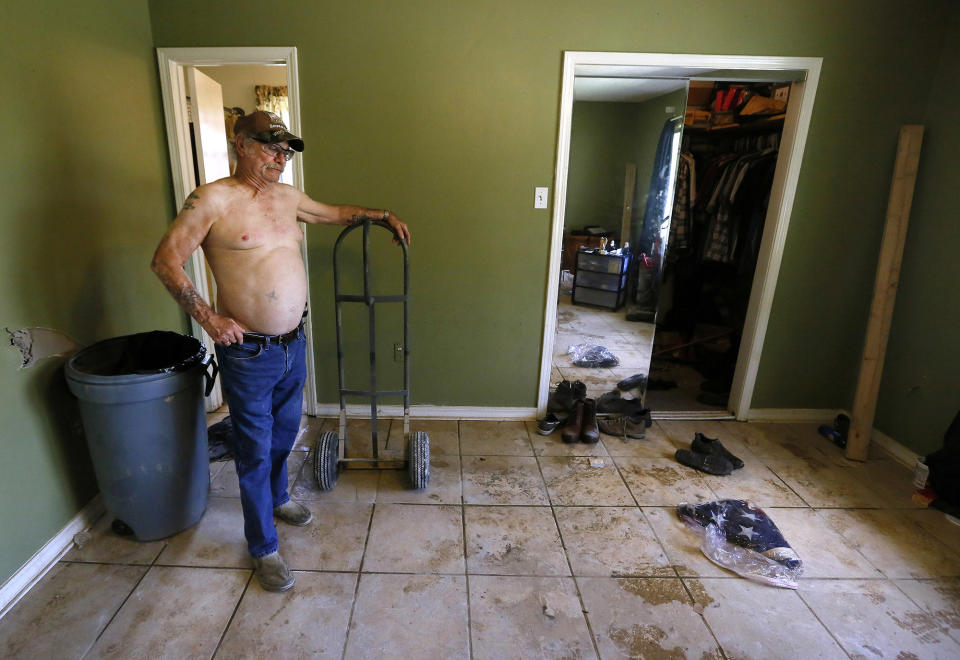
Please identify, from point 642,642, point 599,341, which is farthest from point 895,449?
point 642,642

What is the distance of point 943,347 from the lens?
8.64ft

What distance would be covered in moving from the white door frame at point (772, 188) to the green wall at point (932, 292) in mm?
680

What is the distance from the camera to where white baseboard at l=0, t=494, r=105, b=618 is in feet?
5.59

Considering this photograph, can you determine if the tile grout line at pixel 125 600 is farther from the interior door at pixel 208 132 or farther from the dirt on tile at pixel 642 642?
the dirt on tile at pixel 642 642

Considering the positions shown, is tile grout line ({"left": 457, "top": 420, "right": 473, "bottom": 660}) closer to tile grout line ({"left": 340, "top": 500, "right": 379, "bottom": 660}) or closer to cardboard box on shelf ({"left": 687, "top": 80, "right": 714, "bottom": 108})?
tile grout line ({"left": 340, "top": 500, "right": 379, "bottom": 660})

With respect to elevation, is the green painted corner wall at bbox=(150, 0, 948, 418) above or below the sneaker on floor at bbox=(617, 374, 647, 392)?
above

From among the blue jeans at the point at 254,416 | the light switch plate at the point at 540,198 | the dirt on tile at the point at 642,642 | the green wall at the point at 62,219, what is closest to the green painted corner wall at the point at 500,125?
the light switch plate at the point at 540,198

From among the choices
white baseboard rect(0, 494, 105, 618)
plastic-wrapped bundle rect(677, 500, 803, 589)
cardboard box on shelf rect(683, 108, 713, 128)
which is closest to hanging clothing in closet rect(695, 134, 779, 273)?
cardboard box on shelf rect(683, 108, 713, 128)

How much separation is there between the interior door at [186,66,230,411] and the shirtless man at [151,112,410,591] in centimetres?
130

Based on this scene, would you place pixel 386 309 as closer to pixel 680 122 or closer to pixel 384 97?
pixel 384 97

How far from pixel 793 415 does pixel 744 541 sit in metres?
1.57

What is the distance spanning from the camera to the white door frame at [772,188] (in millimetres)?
2629

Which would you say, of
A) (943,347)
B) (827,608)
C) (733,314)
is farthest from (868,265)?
(827,608)

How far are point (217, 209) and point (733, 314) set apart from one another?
13.6ft
